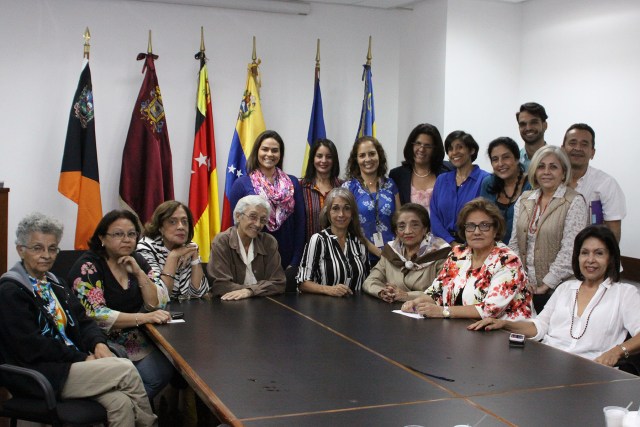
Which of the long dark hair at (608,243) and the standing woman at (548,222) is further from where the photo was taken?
the standing woman at (548,222)

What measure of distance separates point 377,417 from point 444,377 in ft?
1.76

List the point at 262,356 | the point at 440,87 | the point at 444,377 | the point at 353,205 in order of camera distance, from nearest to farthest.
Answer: the point at 444,377
the point at 262,356
the point at 353,205
the point at 440,87

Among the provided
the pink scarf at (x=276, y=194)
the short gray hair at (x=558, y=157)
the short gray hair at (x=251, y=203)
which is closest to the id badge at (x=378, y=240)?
the pink scarf at (x=276, y=194)

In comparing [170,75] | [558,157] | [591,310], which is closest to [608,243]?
[591,310]

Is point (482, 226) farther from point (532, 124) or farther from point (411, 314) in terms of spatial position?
point (532, 124)

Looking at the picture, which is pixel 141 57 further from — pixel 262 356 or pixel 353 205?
pixel 262 356

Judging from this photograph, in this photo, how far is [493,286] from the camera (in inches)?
149

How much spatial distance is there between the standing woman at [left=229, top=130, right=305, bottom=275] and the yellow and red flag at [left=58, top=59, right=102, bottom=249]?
54.1 inches

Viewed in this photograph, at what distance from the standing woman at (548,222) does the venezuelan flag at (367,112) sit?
253cm

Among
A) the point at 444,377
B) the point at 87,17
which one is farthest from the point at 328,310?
the point at 87,17

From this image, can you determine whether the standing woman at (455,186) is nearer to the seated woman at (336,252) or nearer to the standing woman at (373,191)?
the standing woman at (373,191)

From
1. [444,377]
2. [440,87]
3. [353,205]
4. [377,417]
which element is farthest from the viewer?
[440,87]

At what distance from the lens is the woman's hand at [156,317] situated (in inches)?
144

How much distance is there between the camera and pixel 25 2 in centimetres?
593
